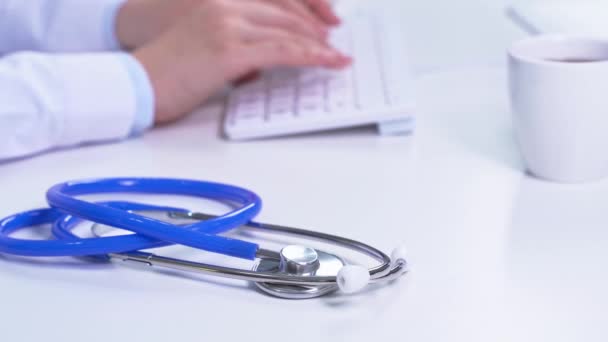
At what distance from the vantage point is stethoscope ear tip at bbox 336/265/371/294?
346mm

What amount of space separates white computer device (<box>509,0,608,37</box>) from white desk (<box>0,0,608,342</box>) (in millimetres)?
104

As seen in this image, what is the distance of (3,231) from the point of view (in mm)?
437

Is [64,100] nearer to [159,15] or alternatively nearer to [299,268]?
[159,15]

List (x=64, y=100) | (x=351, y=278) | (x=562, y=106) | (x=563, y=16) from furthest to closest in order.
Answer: (x=563, y=16), (x=64, y=100), (x=562, y=106), (x=351, y=278)

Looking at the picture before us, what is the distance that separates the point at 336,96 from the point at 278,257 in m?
0.30

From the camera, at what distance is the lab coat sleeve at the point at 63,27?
0.79 metres

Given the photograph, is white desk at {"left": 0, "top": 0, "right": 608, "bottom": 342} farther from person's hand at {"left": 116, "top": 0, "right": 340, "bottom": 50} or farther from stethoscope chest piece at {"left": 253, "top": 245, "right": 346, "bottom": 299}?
person's hand at {"left": 116, "top": 0, "right": 340, "bottom": 50}

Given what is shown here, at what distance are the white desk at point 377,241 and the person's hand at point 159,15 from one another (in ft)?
0.49

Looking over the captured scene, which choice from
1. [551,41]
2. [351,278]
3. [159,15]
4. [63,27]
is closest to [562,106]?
[551,41]

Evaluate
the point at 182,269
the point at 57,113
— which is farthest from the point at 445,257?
the point at 57,113

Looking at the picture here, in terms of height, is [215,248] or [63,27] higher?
[63,27]

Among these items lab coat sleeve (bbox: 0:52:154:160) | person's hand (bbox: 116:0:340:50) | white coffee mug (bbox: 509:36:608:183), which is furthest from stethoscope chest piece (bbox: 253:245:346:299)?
person's hand (bbox: 116:0:340:50)

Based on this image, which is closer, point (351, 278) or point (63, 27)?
point (351, 278)

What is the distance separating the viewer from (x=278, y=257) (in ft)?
1.26
